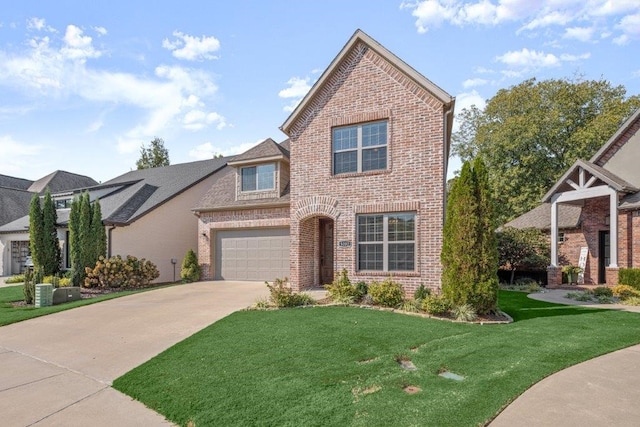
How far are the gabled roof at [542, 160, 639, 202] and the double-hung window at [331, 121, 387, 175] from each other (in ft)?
31.5

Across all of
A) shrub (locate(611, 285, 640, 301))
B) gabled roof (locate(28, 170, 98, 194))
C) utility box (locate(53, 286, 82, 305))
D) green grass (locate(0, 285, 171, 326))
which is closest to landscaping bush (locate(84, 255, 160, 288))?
utility box (locate(53, 286, 82, 305))

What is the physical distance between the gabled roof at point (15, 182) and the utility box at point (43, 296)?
32.2 meters

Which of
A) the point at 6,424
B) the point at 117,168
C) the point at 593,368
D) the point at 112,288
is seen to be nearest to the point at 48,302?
the point at 112,288

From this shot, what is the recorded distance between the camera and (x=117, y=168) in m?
28.5

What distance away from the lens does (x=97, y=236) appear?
15609 millimetres

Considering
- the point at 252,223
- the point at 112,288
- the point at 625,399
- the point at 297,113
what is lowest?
the point at 112,288

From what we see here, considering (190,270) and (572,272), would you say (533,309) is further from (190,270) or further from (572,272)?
(190,270)

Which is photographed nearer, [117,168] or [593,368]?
[593,368]

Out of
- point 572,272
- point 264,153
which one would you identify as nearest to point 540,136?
point 572,272

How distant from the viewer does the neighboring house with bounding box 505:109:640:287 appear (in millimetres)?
14039

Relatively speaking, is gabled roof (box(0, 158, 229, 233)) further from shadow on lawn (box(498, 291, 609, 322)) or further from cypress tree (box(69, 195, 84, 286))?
shadow on lawn (box(498, 291, 609, 322))

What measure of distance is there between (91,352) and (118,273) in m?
9.55

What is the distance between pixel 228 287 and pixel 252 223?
118 inches

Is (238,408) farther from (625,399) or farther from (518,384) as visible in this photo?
Answer: (625,399)
